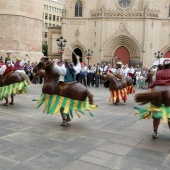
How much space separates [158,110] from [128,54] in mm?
30734

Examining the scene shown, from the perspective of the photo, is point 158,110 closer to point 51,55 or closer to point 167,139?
point 167,139

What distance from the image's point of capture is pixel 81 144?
5414mm

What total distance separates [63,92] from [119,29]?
28.7 meters

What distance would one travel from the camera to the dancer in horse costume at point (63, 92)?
6594mm

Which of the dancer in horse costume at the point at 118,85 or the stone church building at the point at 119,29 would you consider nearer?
the dancer in horse costume at the point at 118,85

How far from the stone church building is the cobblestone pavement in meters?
25.8

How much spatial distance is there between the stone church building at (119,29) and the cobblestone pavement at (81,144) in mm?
25831

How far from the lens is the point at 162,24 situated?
110ft

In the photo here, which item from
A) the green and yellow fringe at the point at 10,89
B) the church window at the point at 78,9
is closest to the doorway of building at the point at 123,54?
the church window at the point at 78,9

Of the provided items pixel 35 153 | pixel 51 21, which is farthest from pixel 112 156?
pixel 51 21

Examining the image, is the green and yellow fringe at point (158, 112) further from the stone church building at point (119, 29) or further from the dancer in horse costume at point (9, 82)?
the stone church building at point (119, 29)

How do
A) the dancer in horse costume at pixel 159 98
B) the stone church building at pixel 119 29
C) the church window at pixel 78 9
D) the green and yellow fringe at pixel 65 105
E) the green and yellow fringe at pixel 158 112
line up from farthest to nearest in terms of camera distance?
the church window at pixel 78 9 → the stone church building at pixel 119 29 → the green and yellow fringe at pixel 65 105 → the dancer in horse costume at pixel 159 98 → the green and yellow fringe at pixel 158 112

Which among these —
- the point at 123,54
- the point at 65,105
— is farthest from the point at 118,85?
the point at 123,54

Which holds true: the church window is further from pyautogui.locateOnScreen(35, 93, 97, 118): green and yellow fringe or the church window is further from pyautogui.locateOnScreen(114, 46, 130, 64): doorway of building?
pyautogui.locateOnScreen(35, 93, 97, 118): green and yellow fringe
